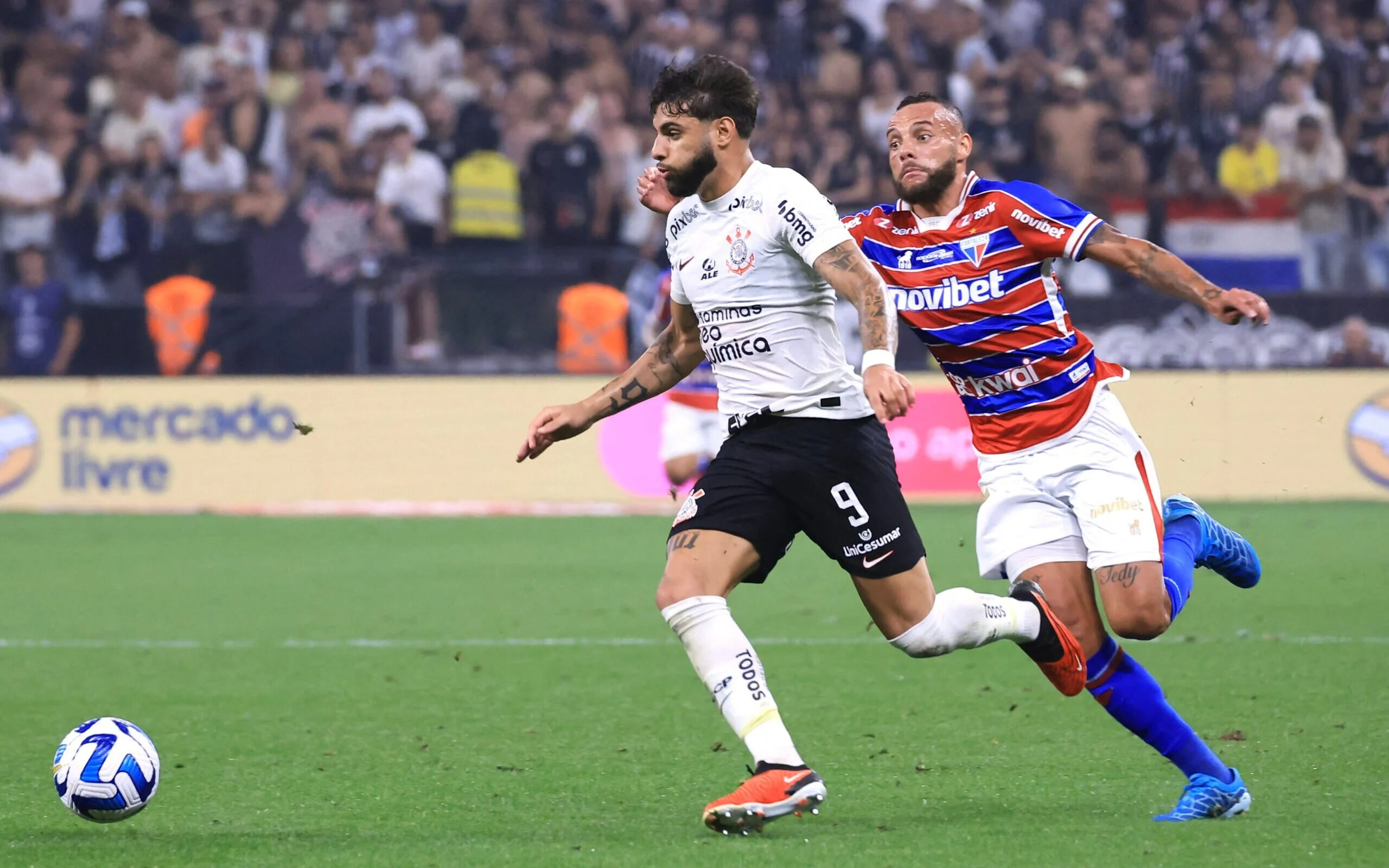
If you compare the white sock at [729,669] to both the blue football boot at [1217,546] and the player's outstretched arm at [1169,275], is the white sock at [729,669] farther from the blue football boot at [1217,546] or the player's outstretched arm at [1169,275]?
the blue football boot at [1217,546]

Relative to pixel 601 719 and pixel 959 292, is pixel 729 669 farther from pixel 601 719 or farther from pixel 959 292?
pixel 601 719

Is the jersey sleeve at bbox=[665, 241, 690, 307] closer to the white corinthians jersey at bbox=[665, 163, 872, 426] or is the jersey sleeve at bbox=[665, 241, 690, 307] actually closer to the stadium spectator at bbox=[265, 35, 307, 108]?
the white corinthians jersey at bbox=[665, 163, 872, 426]

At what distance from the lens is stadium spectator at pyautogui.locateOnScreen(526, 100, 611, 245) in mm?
15836

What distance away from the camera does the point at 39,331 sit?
578 inches

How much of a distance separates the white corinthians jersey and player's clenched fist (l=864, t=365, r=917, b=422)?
635 millimetres

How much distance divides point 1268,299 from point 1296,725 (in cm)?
875

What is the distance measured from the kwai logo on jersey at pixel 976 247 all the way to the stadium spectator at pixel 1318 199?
32.8 ft

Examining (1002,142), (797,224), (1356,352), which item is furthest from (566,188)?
(797,224)

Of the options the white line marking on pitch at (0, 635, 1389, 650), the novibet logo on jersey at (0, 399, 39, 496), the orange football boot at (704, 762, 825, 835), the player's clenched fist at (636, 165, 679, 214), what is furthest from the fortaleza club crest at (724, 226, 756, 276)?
the novibet logo on jersey at (0, 399, 39, 496)

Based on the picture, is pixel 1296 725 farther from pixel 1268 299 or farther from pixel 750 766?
pixel 1268 299

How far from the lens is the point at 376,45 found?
60.0 ft

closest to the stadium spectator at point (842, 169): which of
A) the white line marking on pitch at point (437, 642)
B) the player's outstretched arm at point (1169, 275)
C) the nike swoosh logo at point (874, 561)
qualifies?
the white line marking on pitch at point (437, 642)

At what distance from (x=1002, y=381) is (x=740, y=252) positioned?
3.07 feet

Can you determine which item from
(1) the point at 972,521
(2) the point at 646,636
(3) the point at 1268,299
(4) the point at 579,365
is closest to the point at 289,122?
(4) the point at 579,365
